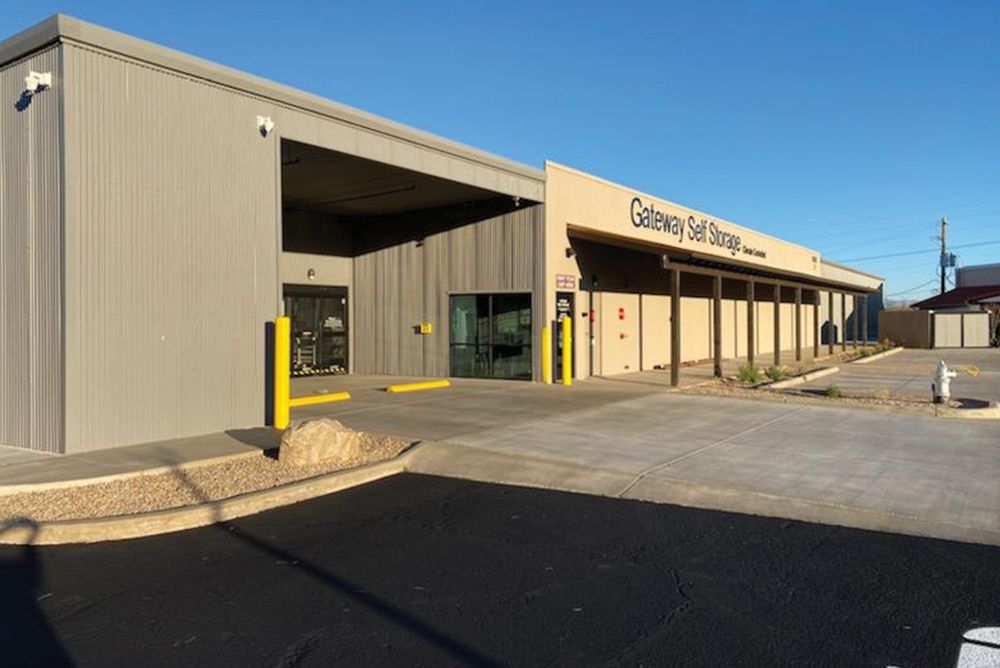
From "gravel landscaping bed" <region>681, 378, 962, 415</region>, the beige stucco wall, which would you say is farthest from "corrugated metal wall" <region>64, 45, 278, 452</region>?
"gravel landscaping bed" <region>681, 378, 962, 415</region>

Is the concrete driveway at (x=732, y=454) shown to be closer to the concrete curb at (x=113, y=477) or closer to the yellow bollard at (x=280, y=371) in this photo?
the yellow bollard at (x=280, y=371)

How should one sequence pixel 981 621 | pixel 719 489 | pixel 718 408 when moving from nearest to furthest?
pixel 981 621 < pixel 719 489 < pixel 718 408

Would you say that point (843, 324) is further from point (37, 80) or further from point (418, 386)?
point (37, 80)

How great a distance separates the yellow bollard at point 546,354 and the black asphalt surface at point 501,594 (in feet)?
38.0

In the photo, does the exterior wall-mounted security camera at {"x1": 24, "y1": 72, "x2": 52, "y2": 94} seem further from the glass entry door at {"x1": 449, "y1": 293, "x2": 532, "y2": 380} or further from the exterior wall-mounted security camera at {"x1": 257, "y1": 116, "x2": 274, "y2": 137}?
the glass entry door at {"x1": 449, "y1": 293, "x2": 532, "y2": 380}

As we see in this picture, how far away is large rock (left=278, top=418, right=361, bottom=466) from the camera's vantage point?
8898 mm

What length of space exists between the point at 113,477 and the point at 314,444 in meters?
2.10

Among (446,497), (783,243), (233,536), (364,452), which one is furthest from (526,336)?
(783,243)

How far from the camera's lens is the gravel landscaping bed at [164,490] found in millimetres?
7109

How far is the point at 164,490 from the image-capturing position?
783 centimetres

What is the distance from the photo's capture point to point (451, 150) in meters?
16.3

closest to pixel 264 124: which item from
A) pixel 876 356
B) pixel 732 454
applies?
pixel 732 454

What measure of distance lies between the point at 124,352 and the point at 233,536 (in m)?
4.57

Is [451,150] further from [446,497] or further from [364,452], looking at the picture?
[446,497]
